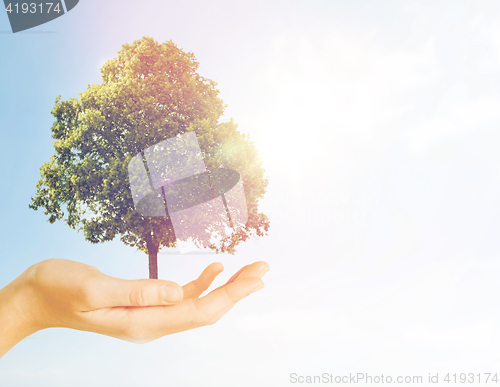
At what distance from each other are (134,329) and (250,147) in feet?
46.2

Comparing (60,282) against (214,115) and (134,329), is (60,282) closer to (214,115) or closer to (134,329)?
(134,329)

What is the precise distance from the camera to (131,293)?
11.5ft

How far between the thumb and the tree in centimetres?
1249

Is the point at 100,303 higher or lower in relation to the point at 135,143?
lower

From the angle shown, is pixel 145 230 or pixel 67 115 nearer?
pixel 145 230

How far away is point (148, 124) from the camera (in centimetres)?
1625

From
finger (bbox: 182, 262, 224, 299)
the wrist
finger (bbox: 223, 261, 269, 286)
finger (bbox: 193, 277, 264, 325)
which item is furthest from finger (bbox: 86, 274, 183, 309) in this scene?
finger (bbox: 182, 262, 224, 299)

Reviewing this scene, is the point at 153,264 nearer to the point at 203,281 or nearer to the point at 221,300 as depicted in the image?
the point at 203,281

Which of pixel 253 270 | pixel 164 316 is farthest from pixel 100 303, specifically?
pixel 253 270

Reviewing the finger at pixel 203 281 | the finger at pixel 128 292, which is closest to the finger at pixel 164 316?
the finger at pixel 128 292

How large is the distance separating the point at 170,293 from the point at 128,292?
0.42 m

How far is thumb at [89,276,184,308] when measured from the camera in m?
3.44

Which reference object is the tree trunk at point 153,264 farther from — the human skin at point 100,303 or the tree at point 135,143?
the human skin at point 100,303

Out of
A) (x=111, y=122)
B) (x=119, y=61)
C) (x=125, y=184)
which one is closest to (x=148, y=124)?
(x=111, y=122)
